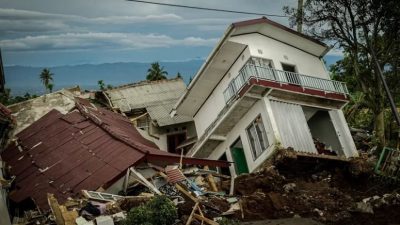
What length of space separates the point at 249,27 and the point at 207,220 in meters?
12.4

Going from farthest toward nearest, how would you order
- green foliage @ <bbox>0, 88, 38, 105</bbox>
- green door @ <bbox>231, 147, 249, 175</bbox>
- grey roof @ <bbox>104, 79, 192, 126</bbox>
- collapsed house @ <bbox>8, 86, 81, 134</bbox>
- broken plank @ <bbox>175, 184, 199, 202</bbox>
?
1. green foliage @ <bbox>0, 88, 38, 105</bbox>
2. grey roof @ <bbox>104, 79, 192, 126</bbox>
3. collapsed house @ <bbox>8, 86, 81, 134</bbox>
4. green door @ <bbox>231, 147, 249, 175</bbox>
5. broken plank @ <bbox>175, 184, 199, 202</bbox>

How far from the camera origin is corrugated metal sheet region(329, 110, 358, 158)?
71.0 feet

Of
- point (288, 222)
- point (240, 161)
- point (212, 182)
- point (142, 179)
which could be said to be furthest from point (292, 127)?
point (142, 179)

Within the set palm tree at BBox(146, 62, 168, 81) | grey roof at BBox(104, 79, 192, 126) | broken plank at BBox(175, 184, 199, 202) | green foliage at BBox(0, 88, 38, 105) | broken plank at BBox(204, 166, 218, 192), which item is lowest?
broken plank at BBox(175, 184, 199, 202)

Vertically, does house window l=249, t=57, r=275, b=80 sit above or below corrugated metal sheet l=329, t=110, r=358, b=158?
above

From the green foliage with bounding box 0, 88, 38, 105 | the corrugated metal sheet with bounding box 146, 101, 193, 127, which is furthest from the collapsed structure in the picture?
the green foliage with bounding box 0, 88, 38, 105

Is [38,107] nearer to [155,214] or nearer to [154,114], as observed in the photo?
[154,114]

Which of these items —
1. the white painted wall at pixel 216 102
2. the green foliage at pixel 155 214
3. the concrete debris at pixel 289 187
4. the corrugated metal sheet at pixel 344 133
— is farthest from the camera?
the white painted wall at pixel 216 102

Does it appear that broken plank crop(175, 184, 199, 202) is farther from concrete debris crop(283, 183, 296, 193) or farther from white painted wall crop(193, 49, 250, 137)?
white painted wall crop(193, 49, 250, 137)

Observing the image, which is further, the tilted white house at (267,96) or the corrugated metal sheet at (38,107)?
the corrugated metal sheet at (38,107)

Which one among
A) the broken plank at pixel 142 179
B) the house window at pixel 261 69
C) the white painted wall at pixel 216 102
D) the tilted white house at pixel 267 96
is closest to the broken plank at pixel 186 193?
the broken plank at pixel 142 179

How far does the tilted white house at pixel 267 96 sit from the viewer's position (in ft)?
64.8

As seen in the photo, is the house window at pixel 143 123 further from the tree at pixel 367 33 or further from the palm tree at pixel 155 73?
the palm tree at pixel 155 73

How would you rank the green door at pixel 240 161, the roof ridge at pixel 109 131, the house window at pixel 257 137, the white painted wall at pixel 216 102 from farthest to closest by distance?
the white painted wall at pixel 216 102
the green door at pixel 240 161
the house window at pixel 257 137
the roof ridge at pixel 109 131
